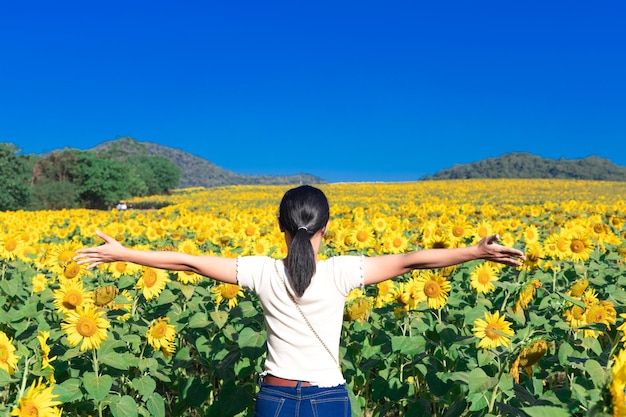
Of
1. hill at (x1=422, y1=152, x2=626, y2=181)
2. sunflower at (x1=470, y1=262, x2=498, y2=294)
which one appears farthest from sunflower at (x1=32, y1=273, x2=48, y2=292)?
hill at (x1=422, y1=152, x2=626, y2=181)

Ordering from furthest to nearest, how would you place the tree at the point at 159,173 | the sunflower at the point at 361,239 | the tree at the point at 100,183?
the tree at the point at 159,173, the tree at the point at 100,183, the sunflower at the point at 361,239

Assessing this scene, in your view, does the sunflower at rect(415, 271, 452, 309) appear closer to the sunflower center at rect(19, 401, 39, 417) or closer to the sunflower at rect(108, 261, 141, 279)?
the sunflower center at rect(19, 401, 39, 417)

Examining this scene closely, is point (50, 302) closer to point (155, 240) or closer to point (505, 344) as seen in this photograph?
point (505, 344)

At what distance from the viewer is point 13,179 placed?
41500mm

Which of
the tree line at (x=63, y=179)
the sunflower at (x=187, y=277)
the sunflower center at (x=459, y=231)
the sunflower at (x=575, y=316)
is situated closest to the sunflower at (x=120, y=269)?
the sunflower at (x=187, y=277)

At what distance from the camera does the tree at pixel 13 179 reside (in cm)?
4044

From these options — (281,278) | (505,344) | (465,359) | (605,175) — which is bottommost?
(465,359)

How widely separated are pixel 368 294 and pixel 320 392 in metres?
2.27

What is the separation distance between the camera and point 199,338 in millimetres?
3596

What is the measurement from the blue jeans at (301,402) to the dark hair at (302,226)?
41 cm

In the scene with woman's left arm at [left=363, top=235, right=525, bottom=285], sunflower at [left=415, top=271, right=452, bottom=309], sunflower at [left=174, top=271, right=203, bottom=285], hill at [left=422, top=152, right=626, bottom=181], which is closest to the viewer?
woman's left arm at [left=363, top=235, right=525, bottom=285]

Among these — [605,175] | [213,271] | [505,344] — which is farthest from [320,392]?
[605,175]

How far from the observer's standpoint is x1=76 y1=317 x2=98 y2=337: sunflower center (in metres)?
2.86

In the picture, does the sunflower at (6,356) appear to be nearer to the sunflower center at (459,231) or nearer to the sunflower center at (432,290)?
the sunflower center at (432,290)
